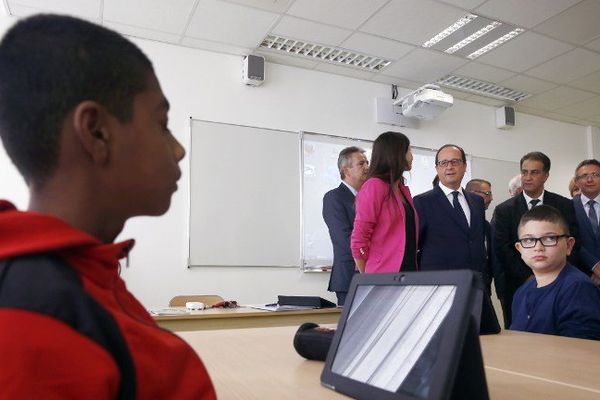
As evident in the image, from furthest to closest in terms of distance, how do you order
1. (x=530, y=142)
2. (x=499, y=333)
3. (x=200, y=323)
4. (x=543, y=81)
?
(x=530, y=142) < (x=543, y=81) < (x=200, y=323) < (x=499, y=333)

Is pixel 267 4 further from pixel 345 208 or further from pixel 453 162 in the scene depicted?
pixel 453 162

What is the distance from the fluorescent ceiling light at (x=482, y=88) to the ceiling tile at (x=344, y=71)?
80 cm

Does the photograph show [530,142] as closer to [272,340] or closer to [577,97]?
[577,97]

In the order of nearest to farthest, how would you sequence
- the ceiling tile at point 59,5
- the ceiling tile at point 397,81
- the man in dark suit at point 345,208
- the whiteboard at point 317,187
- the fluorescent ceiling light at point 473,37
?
the man in dark suit at point 345,208 < the ceiling tile at point 59,5 < the fluorescent ceiling light at point 473,37 < the whiteboard at point 317,187 < the ceiling tile at point 397,81

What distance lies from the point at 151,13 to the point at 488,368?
11.8 feet

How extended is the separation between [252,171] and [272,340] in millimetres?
3161

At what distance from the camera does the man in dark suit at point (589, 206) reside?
3104 mm

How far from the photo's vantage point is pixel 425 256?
8.78 ft

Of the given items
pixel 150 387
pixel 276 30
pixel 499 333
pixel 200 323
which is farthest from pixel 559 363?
pixel 276 30

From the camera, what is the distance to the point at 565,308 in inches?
59.1

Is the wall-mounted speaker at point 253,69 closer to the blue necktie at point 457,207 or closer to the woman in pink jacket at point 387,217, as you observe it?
the woman in pink jacket at point 387,217

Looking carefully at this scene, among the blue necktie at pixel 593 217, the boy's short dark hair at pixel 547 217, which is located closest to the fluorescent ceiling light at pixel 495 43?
the blue necktie at pixel 593 217

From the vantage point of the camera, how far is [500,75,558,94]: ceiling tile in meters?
5.03

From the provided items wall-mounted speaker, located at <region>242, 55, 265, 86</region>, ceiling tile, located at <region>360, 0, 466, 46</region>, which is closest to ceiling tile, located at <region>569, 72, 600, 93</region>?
ceiling tile, located at <region>360, 0, 466, 46</region>
